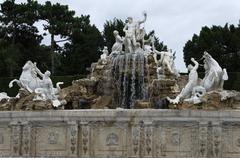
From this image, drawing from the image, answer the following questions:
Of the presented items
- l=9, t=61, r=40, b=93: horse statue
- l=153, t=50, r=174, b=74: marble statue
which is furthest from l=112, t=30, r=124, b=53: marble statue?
l=9, t=61, r=40, b=93: horse statue

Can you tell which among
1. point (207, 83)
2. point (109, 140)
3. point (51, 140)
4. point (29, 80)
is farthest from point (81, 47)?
point (109, 140)

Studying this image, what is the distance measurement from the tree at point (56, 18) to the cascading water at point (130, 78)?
24.9 metres

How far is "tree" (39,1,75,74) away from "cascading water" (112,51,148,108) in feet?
81.8

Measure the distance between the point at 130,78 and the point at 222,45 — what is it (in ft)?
84.6

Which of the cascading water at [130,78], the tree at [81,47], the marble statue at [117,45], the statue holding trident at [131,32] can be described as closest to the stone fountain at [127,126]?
the cascading water at [130,78]

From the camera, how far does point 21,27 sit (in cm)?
5569

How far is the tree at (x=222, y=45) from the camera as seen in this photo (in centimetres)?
5359

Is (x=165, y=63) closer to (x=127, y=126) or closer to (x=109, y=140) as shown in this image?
(x=127, y=126)

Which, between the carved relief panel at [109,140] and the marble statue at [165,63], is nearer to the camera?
the carved relief panel at [109,140]

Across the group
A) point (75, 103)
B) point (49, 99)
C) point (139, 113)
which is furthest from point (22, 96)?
point (139, 113)

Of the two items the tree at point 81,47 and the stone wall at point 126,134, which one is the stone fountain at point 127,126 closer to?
the stone wall at point 126,134

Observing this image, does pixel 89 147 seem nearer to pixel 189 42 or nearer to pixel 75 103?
pixel 75 103

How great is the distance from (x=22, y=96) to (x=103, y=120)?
473 centimetres

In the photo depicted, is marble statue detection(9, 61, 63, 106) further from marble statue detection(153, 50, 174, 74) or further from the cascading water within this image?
marble statue detection(153, 50, 174, 74)
